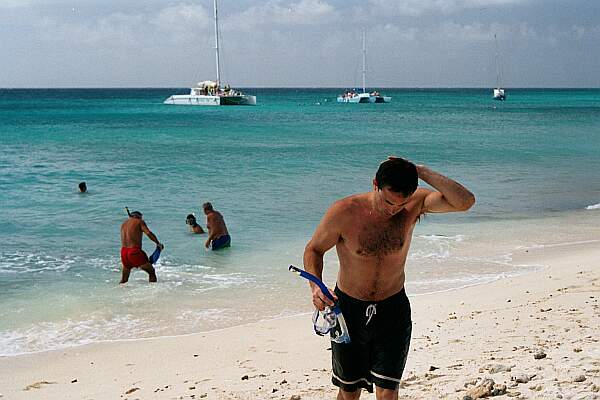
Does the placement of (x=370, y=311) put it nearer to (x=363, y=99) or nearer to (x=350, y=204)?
(x=350, y=204)

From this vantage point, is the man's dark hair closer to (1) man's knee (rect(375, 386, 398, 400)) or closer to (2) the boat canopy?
(1) man's knee (rect(375, 386, 398, 400))

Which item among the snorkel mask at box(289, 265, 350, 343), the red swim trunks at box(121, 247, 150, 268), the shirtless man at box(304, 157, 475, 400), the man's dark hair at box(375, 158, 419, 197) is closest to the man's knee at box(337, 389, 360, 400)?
the shirtless man at box(304, 157, 475, 400)

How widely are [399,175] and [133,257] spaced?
7.24 meters

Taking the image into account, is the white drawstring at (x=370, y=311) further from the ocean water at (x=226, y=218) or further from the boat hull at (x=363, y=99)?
the boat hull at (x=363, y=99)

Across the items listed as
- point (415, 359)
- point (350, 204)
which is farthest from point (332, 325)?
point (415, 359)

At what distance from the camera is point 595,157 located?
2994 cm

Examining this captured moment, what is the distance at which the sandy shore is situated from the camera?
4879mm

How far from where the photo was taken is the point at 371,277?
147 inches

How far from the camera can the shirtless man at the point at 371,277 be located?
363cm

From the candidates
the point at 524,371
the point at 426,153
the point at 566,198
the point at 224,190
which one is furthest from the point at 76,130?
the point at 524,371

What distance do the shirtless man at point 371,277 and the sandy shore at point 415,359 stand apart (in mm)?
1085

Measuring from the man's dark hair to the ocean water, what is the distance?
16.8 ft

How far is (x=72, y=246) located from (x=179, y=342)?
6.45 metres

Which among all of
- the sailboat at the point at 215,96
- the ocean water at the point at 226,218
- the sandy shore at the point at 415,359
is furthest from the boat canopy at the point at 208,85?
the sandy shore at the point at 415,359
